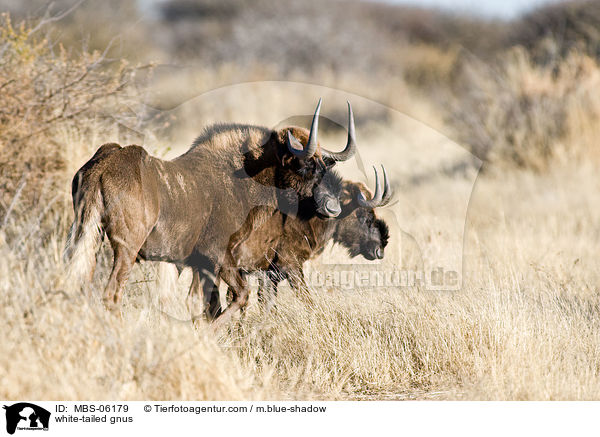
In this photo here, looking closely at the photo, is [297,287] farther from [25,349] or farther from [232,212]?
[25,349]

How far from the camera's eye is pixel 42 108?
271 inches

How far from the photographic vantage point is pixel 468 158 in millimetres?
14555

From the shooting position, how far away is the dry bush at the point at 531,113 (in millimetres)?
13406

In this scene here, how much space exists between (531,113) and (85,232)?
11293mm

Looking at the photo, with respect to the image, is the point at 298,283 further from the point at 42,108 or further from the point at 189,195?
the point at 42,108

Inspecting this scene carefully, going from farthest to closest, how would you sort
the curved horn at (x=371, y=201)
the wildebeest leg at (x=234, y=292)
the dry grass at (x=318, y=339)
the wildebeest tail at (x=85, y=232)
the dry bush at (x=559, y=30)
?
the dry bush at (x=559, y=30)
the curved horn at (x=371, y=201)
the wildebeest leg at (x=234, y=292)
the wildebeest tail at (x=85, y=232)
the dry grass at (x=318, y=339)

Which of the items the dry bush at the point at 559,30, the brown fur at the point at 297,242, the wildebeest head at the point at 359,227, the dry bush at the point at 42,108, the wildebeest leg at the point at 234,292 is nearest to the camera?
the wildebeest leg at the point at 234,292

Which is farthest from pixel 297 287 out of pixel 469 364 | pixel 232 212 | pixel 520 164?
pixel 520 164

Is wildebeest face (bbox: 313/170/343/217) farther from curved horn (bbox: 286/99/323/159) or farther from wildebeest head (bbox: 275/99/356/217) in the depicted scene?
curved horn (bbox: 286/99/323/159)

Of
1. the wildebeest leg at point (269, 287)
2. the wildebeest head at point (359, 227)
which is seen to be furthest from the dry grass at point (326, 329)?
the wildebeest head at point (359, 227)

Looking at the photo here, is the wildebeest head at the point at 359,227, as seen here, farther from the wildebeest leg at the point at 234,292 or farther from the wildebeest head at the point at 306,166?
the wildebeest leg at the point at 234,292

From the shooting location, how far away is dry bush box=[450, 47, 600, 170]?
1341 cm

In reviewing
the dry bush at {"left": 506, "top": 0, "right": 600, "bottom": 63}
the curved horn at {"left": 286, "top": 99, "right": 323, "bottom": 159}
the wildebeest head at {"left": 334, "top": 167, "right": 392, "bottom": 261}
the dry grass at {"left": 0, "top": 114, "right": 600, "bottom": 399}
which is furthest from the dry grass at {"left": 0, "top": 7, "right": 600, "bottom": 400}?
the dry bush at {"left": 506, "top": 0, "right": 600, "bottom": 63}

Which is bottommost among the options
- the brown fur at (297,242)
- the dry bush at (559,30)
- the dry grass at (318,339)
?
the dry grass at (318,339)
